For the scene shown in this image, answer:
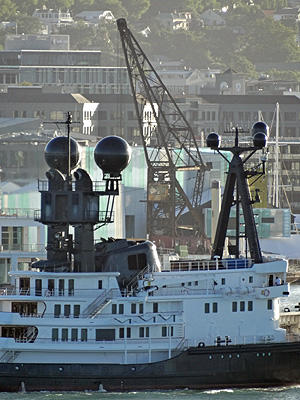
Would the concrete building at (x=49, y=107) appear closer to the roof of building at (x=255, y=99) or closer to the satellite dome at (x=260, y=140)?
the roof of building at (x=255, y=99)

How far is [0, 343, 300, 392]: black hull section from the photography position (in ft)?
196

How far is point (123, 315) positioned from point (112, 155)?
555 cm

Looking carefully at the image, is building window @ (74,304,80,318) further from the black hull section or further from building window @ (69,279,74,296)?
the black hull section

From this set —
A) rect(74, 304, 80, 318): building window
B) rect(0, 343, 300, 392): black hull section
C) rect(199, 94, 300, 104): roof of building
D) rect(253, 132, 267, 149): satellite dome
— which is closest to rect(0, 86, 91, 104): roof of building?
rect(199, 94, 300, 104): roof of building

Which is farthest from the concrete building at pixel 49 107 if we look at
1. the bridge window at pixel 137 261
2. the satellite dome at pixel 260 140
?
the bridge window at pixel 137 261

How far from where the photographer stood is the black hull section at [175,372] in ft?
196

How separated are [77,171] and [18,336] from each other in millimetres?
5801

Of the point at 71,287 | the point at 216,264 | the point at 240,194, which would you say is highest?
the point at 240,194

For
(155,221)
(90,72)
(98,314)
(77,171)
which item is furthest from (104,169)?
(90,72)

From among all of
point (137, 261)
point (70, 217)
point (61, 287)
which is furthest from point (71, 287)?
point (137, 261)

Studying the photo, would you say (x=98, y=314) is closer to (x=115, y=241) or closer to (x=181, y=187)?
(x=115, y=241)

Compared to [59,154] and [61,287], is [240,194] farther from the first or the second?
[61,287]

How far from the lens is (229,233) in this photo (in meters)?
107

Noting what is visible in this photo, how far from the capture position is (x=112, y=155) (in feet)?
204
